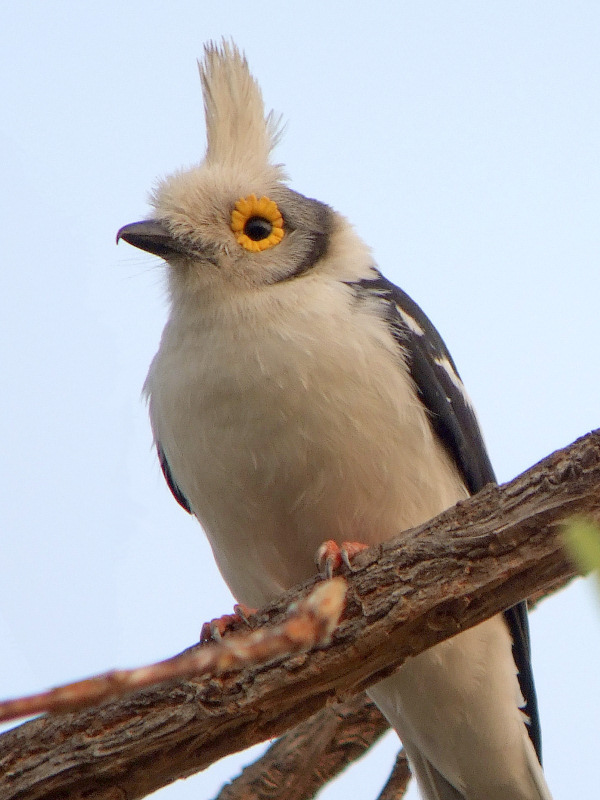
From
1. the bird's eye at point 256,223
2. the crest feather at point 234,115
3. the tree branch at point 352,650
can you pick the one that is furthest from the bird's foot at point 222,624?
the crest feather at point 234,115

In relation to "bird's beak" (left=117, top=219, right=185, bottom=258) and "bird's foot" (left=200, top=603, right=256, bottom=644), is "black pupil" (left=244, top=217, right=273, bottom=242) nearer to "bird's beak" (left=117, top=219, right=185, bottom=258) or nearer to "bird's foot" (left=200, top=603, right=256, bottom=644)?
"bird's beak" (left=117, top=219, right=185, bottom=258)

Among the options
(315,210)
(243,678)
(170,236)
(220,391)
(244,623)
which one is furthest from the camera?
(315,210)

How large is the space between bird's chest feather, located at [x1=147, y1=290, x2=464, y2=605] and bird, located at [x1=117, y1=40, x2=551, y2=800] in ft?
0.03

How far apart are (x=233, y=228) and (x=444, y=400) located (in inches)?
65.5

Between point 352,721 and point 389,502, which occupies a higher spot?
point 389,502

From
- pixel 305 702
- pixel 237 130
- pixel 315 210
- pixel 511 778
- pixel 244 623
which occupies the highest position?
pixel 237 130

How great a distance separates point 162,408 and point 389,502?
4.53 feet

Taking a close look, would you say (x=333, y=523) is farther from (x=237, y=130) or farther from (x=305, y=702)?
(x=237, y=130)

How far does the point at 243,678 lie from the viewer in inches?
155

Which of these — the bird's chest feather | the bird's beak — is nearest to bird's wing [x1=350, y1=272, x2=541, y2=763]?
the bird's chest feather

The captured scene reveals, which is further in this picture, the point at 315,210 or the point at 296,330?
the point at 315,210

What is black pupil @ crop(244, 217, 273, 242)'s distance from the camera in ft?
19.2

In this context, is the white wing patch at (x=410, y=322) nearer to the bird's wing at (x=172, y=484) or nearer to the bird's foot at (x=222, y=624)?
the bird's wing at (x=172, y=484)

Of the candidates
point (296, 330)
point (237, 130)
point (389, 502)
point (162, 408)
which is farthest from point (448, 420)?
point (237, 130)
